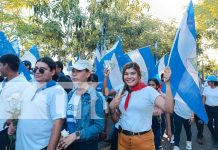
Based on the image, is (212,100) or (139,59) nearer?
(139,59)

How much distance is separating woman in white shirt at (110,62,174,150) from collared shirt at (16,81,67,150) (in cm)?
75

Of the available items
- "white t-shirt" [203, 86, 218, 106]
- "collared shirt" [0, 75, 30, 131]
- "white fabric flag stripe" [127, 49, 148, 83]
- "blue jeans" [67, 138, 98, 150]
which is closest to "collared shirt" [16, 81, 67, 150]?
"blue jeans" [67, 138, 98, 150]

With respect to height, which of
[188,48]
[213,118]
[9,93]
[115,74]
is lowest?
[213,118]

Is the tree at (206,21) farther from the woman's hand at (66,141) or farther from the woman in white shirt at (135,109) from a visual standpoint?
the woman's hand at (66,141)

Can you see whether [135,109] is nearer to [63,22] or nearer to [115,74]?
[115,74]

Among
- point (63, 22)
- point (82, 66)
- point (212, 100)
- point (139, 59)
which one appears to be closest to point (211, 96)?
point (212, 100)

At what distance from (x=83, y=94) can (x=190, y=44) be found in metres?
1.45

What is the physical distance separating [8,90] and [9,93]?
1.7 inches

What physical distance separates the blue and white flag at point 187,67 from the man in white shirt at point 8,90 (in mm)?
1739

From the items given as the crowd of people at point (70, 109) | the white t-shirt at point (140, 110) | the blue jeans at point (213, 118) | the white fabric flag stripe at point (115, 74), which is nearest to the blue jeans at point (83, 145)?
the crowd of people at point (70, 109)

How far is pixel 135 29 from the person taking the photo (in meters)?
20.4

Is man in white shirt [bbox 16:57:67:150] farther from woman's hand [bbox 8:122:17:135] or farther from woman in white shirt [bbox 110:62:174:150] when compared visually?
woman in white shirt [bbox 110:62:174:150]

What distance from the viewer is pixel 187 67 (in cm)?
385

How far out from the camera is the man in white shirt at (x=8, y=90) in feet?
12.0
